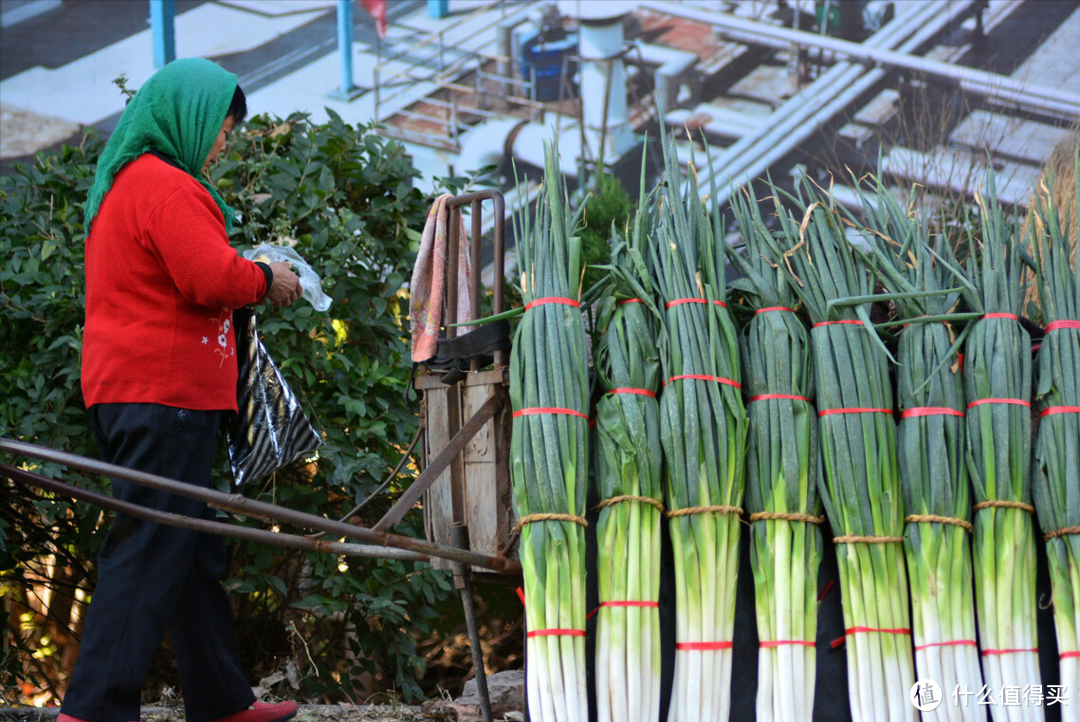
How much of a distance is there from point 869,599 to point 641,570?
0.46 metres

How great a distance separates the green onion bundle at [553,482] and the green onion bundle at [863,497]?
507mm

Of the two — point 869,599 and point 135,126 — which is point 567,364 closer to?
point 869,599

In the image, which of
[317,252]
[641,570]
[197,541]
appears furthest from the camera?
[317,252]

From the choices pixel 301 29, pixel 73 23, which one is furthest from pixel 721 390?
pixel 73 23

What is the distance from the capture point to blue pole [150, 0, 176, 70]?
5035 mm

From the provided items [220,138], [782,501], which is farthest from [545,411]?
[220,138]

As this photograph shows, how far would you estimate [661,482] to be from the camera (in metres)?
2.04

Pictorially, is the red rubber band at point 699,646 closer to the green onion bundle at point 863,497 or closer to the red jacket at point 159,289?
the green onion bundle at point 863,497

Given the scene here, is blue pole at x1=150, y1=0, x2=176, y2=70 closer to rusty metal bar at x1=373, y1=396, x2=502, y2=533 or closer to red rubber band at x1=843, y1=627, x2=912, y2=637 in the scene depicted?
rusty metal bar at x1=373, y1=396, x2=502, y2=533

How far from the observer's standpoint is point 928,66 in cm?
485

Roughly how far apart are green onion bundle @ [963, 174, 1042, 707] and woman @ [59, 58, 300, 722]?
1.58 m

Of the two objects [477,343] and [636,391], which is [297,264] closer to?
[477,343]

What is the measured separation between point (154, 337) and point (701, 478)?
127 centimetres

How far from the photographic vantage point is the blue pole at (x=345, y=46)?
5.09 meters
